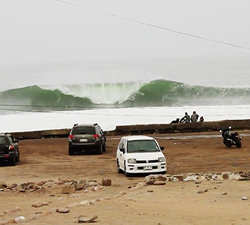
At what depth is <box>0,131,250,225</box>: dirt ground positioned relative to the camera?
12.4 meters

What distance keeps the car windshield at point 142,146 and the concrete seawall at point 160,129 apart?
16.2 meters

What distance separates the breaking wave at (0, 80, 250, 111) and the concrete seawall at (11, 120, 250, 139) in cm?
2993

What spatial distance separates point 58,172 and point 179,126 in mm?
17537

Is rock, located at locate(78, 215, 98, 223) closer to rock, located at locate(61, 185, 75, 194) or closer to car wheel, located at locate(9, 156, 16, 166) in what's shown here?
rock, located at locate(61, 185, 75, 194)

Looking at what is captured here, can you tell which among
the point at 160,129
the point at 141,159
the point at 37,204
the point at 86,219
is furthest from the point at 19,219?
the point at 160,129

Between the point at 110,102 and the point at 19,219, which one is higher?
the point at 110,102

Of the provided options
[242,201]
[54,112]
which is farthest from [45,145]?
[54,112]

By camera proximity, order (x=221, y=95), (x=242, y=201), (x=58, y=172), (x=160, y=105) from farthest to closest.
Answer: (x=221, y=95) < (x=160, y=105) < (x=58, y=172) < (x=242, y=201)

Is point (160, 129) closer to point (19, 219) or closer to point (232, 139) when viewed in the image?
point (232, 139)

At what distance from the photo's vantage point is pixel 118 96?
73.8 m

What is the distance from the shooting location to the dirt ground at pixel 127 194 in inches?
488

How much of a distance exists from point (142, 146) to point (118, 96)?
5205 cm

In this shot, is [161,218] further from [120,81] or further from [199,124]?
[120,81]

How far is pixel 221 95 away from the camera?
76.6 m
